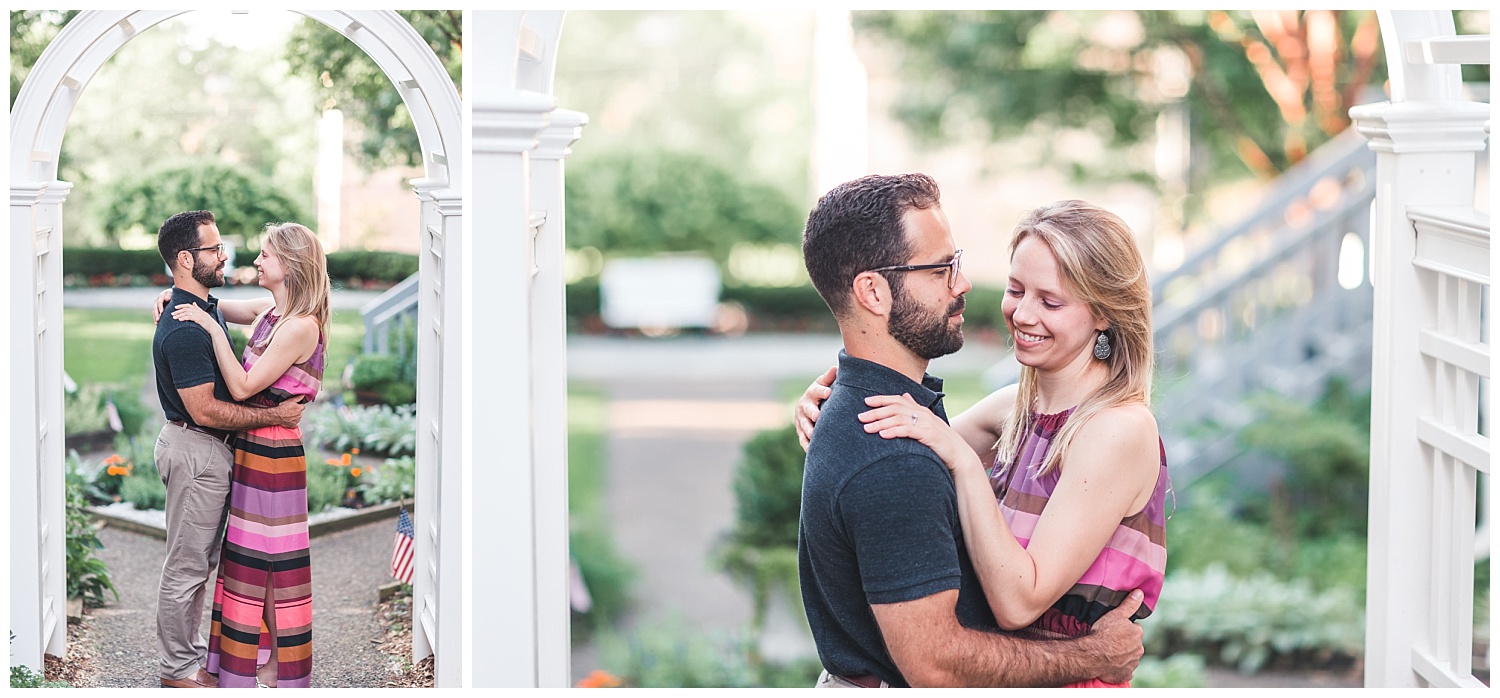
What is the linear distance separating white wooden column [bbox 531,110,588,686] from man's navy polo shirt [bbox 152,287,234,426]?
70 centimetres

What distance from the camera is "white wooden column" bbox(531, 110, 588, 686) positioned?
2945mm

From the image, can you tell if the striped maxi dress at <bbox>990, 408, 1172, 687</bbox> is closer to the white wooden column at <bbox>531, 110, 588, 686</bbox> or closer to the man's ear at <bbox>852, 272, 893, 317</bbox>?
the man's ear at <bbox>852, 272, 893, 317</bbox>

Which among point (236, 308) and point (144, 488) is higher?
point (236, 308)

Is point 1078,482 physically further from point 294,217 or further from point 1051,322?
point 294,217

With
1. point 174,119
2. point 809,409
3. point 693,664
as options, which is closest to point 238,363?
point 174,119

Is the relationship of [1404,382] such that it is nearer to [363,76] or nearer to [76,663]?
[363,76]

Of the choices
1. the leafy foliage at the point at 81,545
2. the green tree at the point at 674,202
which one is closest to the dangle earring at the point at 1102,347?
the leafy foliage at the point at 81,545

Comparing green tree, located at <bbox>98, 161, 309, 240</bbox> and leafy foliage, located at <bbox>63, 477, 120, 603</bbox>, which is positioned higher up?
green tree, located at <bbox>98, 161, 309, 240</bbox>

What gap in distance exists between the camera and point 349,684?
3.02 metres

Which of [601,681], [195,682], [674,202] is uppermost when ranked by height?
[674,202]

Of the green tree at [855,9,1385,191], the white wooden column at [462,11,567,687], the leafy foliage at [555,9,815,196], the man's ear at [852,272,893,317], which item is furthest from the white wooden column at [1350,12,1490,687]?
the leafy foliage at [555,9,815,196]

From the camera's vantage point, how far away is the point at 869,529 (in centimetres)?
236

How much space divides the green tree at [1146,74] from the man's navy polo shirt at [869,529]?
7.37 meters

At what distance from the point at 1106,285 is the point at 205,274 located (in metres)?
1.96
